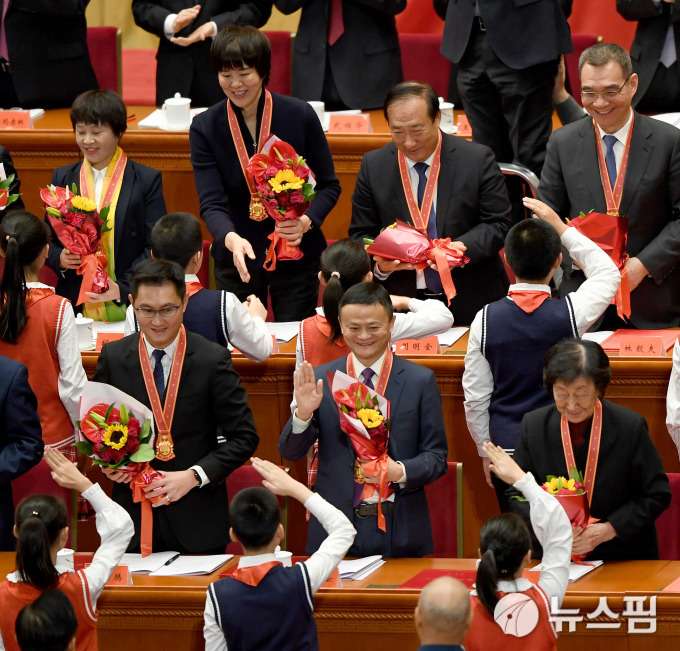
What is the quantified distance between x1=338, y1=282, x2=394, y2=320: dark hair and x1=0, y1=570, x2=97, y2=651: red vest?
1.17 meters

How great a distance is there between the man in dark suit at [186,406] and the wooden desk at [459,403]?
676mm

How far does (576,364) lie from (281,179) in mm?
1560

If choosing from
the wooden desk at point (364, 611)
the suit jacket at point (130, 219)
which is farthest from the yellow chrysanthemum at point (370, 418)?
the suit jacket at point (130, 219)

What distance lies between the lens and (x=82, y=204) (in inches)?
203

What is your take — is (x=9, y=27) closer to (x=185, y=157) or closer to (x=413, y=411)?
(x=185, y=157)

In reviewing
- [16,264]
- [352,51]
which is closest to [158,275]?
[16,264]

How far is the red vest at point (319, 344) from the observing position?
15.0 ft

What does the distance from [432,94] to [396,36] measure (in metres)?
1.68

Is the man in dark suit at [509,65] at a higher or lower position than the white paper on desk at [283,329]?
higher

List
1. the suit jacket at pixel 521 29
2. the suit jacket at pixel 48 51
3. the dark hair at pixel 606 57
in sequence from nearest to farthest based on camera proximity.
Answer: the dark hair at pixel 606 57 < the suit jacket at pixel 521 29 < the suit jacket at pixel 48 51

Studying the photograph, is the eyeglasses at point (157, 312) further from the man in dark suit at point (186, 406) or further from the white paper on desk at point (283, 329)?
the white paper on desk at point (283, 329)

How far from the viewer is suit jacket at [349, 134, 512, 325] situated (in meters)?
5.23

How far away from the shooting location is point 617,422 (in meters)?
4.17

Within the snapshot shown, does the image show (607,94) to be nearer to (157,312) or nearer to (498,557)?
(157,312)
